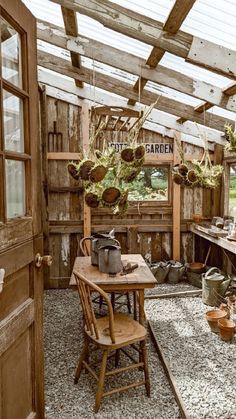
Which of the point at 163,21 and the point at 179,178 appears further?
the point at 179,178

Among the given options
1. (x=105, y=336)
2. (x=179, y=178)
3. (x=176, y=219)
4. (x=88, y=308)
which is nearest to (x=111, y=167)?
(x=179, y=178)

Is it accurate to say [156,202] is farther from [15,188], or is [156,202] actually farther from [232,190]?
[15,188]

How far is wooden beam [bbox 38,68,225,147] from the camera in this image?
14.6 feet

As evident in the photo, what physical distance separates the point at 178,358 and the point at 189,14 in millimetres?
2578

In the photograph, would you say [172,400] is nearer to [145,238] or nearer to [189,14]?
[189,14]

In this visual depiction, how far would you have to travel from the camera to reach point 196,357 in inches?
114

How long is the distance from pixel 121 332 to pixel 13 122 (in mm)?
1612

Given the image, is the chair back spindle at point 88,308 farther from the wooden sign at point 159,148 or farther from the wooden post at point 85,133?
the wooden sign at point 159,148

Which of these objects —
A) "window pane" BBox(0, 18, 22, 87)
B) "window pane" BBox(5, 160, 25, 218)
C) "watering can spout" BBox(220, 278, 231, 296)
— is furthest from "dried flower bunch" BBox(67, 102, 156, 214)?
"watering can spout" BBox(220, 278, 231, 296)

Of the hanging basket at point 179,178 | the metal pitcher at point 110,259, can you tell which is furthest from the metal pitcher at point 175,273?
the metal pitcher at point 110,259

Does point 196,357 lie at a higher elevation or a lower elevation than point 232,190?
lower

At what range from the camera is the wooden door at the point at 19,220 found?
1.42 m

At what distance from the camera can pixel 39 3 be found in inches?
106

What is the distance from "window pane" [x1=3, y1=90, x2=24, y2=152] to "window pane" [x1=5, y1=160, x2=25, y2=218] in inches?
3.2
